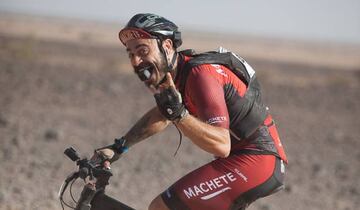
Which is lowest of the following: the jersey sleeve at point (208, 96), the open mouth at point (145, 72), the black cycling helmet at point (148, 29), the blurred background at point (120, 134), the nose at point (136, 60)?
the blurred background at point (120, 134)

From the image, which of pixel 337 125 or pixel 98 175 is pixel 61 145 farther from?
pixel 337 125

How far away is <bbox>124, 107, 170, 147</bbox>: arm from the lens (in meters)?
5.16

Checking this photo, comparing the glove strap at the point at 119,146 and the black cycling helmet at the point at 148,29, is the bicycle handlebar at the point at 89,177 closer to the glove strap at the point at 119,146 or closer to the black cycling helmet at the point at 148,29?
the glove strap at the point at 119,146

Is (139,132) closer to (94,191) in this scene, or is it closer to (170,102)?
(94,191)

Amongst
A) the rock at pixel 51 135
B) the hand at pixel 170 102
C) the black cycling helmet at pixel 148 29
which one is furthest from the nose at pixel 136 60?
the rock at pixel 51 135

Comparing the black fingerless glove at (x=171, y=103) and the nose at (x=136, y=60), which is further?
the nose at (x=136, y=60)

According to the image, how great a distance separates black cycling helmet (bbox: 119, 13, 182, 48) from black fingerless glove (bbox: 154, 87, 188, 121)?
0.59 metres

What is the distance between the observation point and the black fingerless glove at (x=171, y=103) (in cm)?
414

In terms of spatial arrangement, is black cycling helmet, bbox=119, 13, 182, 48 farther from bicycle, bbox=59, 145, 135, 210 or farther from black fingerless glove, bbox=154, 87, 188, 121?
bicycle, bbox=59, 145, 135, 210

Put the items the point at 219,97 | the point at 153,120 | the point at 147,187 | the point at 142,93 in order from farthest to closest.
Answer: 1. the point at 142,93
2. the point at 147,187
3. the point at 153,120
4. the point at 219,97

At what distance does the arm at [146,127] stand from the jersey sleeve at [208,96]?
746 millimetres

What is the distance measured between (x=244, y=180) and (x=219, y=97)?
63 centimetres

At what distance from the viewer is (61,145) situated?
40.5 ft

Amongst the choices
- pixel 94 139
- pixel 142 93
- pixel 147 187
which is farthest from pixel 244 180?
pixel 142 93
